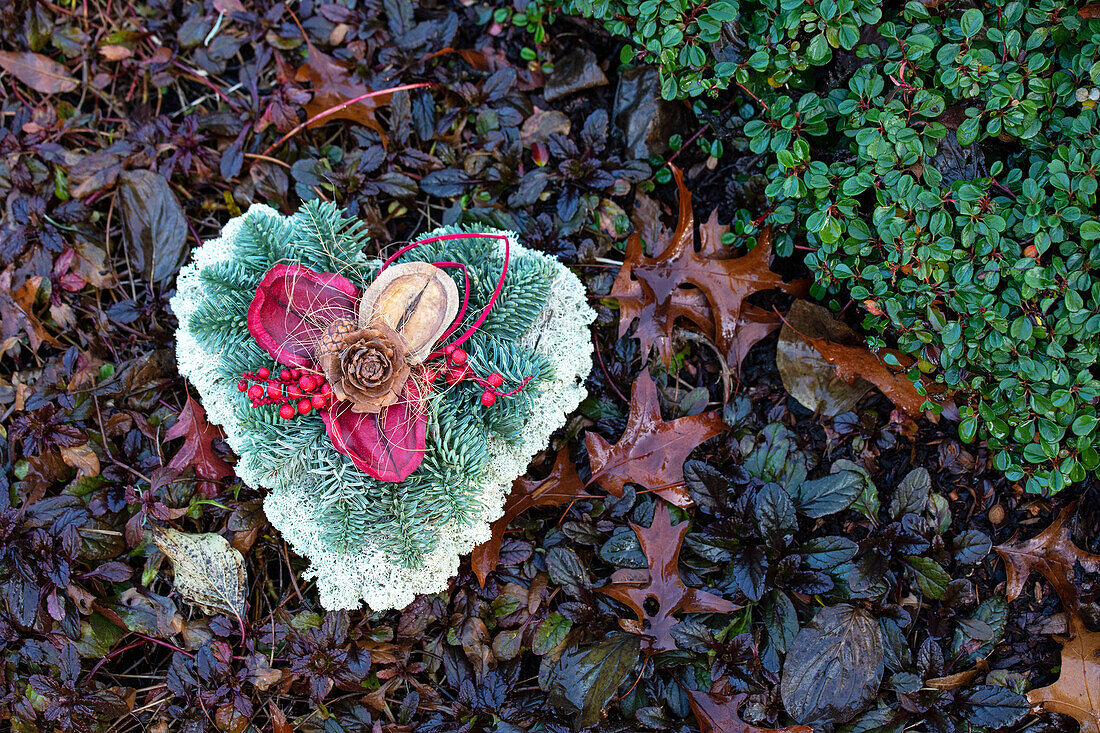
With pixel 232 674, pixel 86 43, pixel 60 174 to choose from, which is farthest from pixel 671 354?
pixel 86 43

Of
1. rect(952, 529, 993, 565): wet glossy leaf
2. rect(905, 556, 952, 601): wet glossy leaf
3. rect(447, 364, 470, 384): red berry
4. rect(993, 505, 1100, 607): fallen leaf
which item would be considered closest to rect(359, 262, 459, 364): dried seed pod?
rect(447, 364, 470, 384): red berry

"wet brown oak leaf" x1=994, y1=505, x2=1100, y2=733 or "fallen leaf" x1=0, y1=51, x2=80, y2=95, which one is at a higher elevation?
"fallen leaf" x1=0, y1=51, x2=80, y2=95

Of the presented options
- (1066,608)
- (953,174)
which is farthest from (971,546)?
(953,174)

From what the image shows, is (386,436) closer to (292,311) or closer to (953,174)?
(292,311)

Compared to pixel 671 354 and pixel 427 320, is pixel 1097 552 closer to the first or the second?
pixel 671 354

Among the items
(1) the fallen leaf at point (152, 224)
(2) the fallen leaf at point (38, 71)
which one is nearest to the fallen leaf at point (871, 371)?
(1) the fallen leaf at point (152, 224)

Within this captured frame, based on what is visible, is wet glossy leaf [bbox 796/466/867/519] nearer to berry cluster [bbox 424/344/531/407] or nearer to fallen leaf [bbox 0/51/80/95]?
berry cluster [bbox 424/344/531/407]

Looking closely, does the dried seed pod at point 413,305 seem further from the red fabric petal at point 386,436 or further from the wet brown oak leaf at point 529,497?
the wet brown oak leaf at point 529,497
